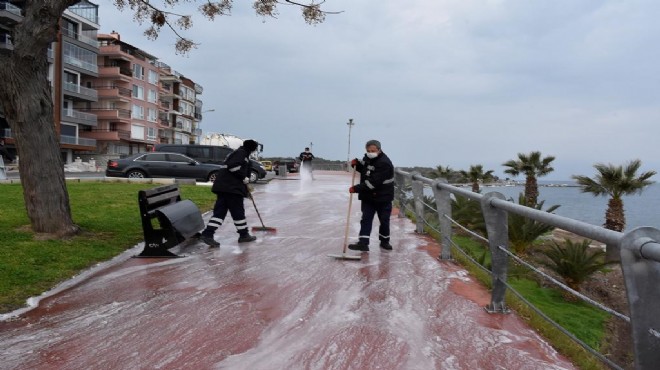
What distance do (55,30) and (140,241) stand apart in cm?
303

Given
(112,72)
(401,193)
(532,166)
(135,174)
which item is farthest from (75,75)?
(401,193)

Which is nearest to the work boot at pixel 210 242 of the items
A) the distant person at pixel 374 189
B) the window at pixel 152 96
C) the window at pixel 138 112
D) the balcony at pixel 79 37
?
the distant person at pixel 374 189

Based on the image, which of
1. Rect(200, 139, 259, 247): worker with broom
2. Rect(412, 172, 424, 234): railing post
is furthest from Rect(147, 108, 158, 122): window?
Rect(200, 139, 259, 247): worker with broom

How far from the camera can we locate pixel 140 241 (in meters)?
7.90

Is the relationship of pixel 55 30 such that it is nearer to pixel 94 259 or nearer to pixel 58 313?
pixel 94 259

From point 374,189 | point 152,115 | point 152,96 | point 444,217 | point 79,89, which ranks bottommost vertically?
point 444,217

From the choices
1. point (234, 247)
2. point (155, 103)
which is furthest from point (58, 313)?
point (155, 103)

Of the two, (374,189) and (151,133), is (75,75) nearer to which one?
(151,133)

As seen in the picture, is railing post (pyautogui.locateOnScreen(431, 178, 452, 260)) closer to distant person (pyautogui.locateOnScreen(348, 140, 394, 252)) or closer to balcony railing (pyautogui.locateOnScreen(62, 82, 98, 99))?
distant person (pyautogui.locateOnScreen(348, 140, 394, 252))

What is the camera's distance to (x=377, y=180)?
7.53m

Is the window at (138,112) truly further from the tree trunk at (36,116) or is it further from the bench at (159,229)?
the bench at (159,229)

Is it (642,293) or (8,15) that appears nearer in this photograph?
(642,293)

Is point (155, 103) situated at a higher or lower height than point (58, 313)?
higher

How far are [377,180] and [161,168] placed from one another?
16.5 m
